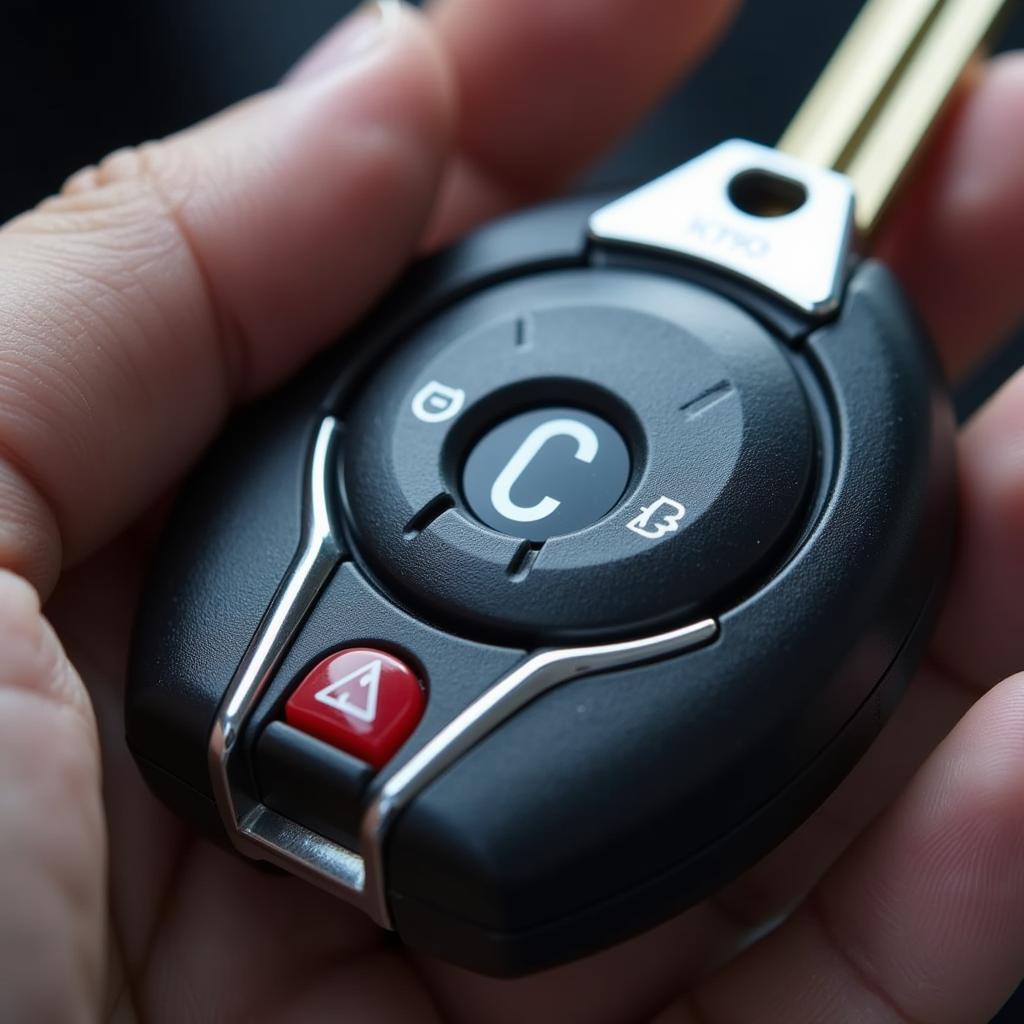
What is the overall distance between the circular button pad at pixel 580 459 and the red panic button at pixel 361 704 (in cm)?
5

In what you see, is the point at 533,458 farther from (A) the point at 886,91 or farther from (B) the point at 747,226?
(A) the point at 886,91

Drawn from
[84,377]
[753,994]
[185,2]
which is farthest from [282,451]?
[185,2]

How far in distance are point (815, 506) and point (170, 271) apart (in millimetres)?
407

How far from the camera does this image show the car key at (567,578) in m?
0.61

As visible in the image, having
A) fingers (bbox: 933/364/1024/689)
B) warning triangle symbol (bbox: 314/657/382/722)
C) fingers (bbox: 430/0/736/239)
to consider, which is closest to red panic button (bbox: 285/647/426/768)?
warning triangle symbol (bbox: 314/657/382/722)

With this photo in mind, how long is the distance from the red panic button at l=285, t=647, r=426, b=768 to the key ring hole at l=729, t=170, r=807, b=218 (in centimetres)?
40

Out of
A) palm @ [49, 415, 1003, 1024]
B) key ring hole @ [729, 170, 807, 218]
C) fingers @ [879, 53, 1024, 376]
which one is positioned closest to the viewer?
palm @ [49, 415, 1003, 1024]

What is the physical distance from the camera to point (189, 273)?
81cm

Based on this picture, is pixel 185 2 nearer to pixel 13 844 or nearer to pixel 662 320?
pixel 662 320

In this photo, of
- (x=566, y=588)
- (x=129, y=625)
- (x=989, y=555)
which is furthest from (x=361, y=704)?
(x=989, y=555)

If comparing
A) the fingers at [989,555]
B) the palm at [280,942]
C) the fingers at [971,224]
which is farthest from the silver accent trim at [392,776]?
the fingers at [971,224]

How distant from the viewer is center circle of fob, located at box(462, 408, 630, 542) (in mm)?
708

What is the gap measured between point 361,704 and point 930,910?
0.31 m

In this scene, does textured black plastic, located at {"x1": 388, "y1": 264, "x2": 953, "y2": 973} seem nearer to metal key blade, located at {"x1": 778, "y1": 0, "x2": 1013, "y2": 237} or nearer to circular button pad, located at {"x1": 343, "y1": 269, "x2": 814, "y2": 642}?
circular button pad, located at {"x1": 343, "y1": 269, "x2": 814, "y2": 642}
